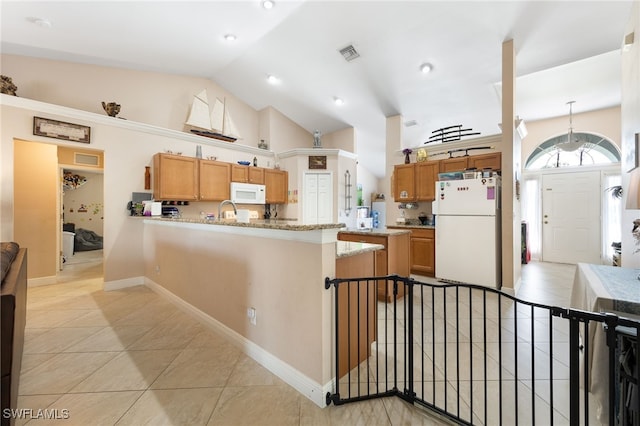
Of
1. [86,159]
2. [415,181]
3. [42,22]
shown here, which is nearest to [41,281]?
[86,159]


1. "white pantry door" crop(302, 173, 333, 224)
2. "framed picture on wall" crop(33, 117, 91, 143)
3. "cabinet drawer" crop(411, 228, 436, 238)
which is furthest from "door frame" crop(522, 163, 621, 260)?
"framed picture on wall" crop(33, 117, 91, 143)

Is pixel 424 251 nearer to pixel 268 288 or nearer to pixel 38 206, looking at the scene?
pixel 268 288

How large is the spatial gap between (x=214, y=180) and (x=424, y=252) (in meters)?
4.07

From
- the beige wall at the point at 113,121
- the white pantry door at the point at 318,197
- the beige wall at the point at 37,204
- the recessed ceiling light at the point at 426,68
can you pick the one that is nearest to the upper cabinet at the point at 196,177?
the beige wall at the point at 113,121

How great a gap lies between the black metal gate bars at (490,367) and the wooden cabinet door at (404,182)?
108 inches

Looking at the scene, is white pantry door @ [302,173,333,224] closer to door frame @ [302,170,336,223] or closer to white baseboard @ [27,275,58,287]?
door frame @ [302,170,336,223]

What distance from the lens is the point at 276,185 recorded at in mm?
6176

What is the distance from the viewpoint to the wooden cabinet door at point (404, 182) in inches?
194

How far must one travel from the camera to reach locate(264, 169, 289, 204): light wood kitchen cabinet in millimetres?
6004

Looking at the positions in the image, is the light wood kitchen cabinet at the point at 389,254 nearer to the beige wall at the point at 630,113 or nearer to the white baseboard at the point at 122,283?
the beige wall at the point at 630,113

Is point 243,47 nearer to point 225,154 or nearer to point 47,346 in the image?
point 225,154

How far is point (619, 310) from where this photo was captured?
131 centimetres

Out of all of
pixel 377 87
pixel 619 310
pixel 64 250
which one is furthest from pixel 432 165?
pixel 64 250

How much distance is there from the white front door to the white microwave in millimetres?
6373
